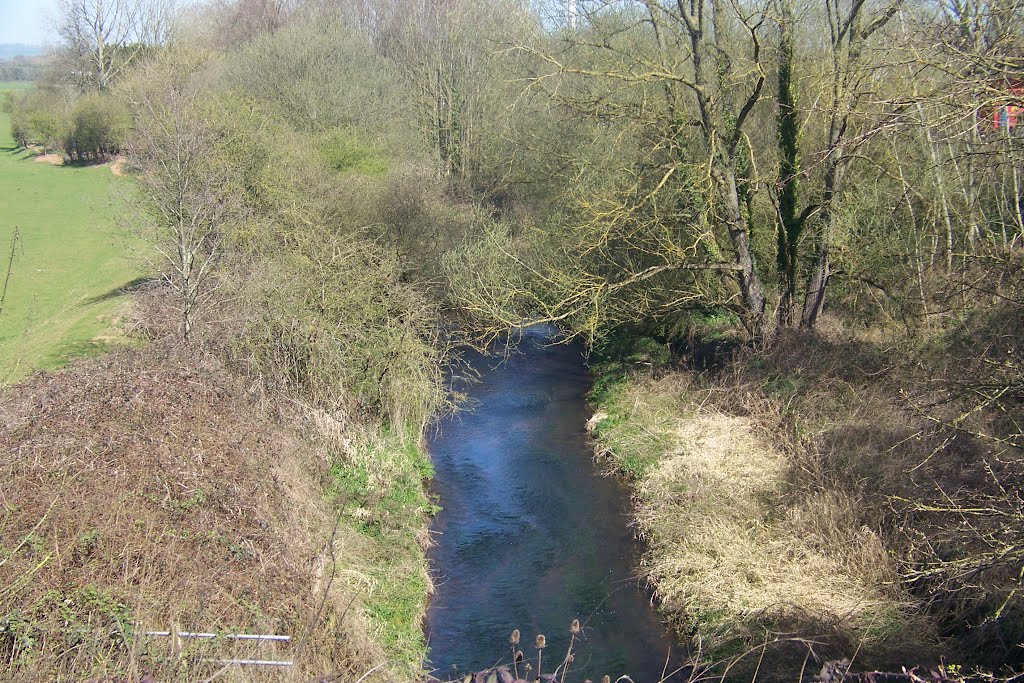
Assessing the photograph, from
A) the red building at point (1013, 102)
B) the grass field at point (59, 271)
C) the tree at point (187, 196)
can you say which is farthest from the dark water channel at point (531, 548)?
the red building at point (1013, 102)

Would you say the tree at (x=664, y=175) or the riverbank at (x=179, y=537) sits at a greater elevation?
the tree at (x=664, y=175)

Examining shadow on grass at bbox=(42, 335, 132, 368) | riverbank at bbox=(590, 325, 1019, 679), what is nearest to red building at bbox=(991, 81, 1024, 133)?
riverbank at bbox=(590, 325, 1019, 679)

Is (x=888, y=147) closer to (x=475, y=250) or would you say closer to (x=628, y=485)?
(x=628, y=485)

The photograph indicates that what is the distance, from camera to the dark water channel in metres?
11.0

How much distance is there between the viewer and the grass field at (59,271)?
60.5 feet

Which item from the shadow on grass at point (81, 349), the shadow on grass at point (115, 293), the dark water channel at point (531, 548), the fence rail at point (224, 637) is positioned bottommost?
the dark water channel at point (531, 548)

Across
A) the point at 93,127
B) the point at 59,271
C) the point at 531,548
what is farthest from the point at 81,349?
the point at 93,127

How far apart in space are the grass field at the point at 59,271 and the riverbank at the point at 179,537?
1752 millimetres

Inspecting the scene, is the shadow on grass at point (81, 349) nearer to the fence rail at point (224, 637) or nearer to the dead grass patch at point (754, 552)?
the dead grass patch at point (754, 552)

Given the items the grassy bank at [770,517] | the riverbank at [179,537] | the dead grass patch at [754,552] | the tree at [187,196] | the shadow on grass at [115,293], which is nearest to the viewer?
the riverbank at [179,537]

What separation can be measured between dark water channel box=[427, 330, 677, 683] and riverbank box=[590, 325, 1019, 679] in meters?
0.60

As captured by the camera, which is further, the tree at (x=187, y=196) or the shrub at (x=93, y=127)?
the shrub at (x=93, y=127)

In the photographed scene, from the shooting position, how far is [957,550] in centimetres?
1028

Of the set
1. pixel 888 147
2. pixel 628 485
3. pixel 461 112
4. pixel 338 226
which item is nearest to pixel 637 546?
pixel 628 485
